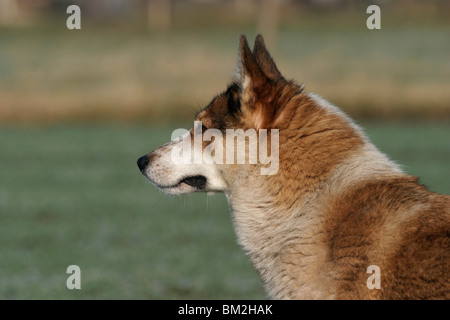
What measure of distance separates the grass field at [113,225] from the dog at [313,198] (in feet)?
2.29

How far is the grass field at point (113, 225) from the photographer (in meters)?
7.33

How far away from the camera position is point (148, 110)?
22.4 metres

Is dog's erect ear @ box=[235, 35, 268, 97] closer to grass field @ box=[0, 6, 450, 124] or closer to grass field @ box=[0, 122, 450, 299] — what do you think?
grass field @ box=[0, 122, 450, 299]

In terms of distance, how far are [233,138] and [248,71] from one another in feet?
1.36

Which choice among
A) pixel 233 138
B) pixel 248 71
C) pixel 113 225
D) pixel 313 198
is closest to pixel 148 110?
pixel 113 225

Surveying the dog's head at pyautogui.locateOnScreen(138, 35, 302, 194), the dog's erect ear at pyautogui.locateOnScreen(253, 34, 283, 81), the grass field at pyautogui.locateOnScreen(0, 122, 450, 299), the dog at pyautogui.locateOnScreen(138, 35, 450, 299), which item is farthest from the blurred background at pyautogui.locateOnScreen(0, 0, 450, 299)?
the dog's erect ear at pyautogui.locateOnScreen(253, 34, 283, 81)

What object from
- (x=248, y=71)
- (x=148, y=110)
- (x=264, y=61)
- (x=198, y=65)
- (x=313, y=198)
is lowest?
(x=313, y=198)

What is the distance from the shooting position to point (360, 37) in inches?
1451

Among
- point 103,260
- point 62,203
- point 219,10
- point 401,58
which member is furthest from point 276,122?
point 219,10

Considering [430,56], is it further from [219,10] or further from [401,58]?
[219,10]

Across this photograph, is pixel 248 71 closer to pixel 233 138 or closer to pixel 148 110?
pixel 233 138
